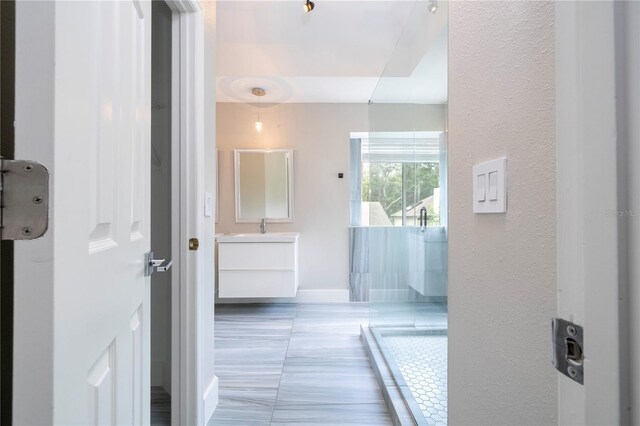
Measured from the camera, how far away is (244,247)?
293cm

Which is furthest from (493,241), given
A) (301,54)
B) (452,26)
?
(301,54)

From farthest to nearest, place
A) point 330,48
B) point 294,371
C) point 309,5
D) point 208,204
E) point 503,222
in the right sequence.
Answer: point 330,48 → point 309,5 → point 294,371 → point 208,204 → point 503,222

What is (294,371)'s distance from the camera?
1902mm

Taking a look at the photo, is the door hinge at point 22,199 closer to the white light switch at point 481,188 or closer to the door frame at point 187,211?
the white light switch at point 481,188

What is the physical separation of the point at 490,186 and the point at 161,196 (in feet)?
5.39

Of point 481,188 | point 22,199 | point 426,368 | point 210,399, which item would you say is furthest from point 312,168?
point 22,199

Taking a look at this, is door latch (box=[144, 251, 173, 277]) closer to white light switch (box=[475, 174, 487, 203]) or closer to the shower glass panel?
white light switch (box=[475, 174, 487, 203])

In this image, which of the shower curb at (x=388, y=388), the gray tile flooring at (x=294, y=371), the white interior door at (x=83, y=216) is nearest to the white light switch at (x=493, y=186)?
the white interior door at (x=83, y=216)

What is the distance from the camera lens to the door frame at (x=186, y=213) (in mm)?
1293

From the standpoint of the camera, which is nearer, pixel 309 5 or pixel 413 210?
pixel 309 5

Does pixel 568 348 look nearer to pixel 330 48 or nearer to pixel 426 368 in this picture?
pixel 426 368

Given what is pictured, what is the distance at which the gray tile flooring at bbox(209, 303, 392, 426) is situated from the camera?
4.97 feet

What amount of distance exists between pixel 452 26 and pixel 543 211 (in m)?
0.62

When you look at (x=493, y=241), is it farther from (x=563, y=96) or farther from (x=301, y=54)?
(x=301, y=54)
